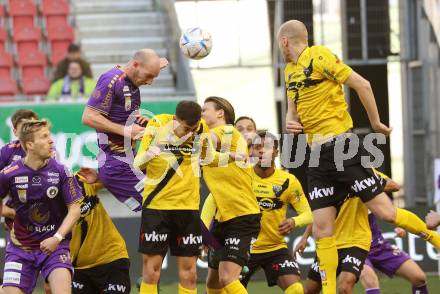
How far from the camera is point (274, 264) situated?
10516 millimetres

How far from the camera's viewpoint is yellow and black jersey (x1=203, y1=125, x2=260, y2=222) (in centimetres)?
957

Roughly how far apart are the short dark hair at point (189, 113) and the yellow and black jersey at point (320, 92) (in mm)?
872

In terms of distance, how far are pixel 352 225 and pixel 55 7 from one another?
31.8ft

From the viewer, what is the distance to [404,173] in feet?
57.7

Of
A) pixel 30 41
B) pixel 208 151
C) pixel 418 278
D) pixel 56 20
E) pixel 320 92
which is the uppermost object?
pixel 56 20

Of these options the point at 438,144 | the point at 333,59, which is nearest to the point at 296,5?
the point at 438,144

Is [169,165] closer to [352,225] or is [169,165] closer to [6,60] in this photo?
[352,225]

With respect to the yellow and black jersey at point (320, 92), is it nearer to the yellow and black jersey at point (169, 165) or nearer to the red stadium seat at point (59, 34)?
the yellow and black jersey at point (169, 165)

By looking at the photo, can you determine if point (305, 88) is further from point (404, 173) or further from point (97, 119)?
point (404, 173)

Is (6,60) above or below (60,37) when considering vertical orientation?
below

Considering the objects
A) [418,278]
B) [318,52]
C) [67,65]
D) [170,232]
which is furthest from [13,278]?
[67,65]

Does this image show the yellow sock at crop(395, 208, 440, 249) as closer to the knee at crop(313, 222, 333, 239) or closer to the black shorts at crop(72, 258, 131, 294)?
the knee at crop(313, 222, 333, 239)

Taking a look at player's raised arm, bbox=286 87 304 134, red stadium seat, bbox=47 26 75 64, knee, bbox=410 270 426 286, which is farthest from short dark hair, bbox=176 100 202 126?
red stadium seat, bbox=47 26 75 64

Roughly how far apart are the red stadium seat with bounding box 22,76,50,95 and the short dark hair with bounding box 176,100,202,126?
320 inches
